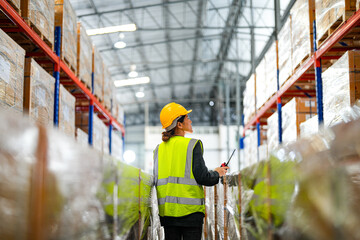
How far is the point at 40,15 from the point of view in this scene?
5152 mm

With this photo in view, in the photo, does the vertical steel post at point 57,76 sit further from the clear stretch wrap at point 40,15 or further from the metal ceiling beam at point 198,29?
the metal ceiling beam at point 198,29

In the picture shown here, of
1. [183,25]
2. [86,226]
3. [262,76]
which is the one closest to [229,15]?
[183,25]

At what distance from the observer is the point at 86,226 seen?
5.44 feet

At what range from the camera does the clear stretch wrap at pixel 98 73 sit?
851cm

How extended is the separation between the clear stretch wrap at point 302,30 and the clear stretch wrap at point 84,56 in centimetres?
387

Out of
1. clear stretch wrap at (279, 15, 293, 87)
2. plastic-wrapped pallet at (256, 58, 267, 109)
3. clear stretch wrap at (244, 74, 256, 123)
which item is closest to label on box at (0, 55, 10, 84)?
clear stretch wrap at (279, 15, 293, 87)

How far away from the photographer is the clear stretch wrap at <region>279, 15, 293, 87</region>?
6650mm

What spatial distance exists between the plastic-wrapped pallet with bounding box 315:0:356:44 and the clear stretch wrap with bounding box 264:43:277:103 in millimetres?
2272

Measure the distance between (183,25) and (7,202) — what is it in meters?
17.0

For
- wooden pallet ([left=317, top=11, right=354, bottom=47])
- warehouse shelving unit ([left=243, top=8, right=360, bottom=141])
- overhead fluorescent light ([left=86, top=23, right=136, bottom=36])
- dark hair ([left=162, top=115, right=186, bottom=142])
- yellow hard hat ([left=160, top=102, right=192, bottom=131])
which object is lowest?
dark hair ([left=162, top=115, right=186, bottom=142])

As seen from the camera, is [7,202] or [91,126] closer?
[7,202]

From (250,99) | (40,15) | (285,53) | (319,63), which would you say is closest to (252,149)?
(250,99)

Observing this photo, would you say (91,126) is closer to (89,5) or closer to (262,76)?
(262,76)

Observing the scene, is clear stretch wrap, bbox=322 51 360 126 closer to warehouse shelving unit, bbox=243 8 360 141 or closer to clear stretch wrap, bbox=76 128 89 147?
warehouse shelving unit, bbox=243 8 360 141
